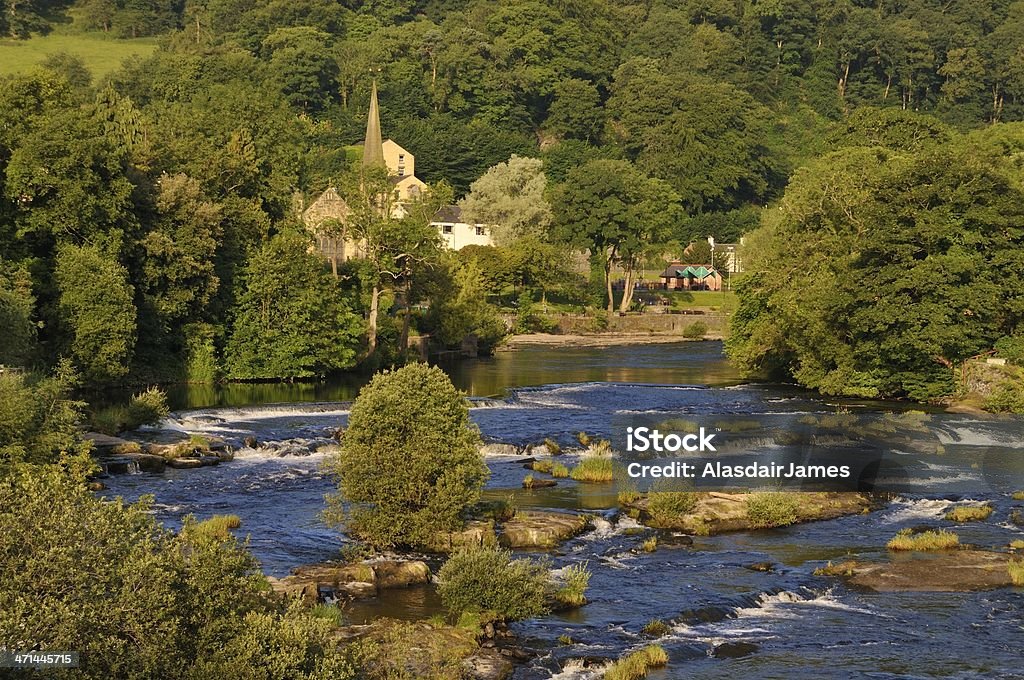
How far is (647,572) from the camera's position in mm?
38250

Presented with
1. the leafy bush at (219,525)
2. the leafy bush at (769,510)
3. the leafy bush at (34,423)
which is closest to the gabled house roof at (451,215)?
the leafy bush at (34,423)

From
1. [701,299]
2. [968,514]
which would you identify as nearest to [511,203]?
[701,299]

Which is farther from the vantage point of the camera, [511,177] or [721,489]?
[511,177]

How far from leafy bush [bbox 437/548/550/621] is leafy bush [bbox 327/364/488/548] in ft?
19.9

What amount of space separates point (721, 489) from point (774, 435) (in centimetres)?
1237

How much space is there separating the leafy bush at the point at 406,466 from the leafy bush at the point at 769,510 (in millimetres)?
9983

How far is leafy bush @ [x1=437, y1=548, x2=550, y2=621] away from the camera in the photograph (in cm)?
3297

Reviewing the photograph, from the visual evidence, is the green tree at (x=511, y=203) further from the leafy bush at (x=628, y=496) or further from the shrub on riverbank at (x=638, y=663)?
the shrub on riverbank at (x=638, y=663)

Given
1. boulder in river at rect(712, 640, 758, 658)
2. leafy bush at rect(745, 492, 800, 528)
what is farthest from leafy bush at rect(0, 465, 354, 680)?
leafy bush at rect(745, 492, 800, 528)

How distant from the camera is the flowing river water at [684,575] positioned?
31391 millimetres

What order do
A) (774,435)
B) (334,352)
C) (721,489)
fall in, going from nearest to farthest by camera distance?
(721,489) < (774,435) < (334,352)

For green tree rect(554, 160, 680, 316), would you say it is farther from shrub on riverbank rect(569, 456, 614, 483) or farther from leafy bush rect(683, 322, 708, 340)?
shrub on riverbank rect(569, 456, 614, 483)

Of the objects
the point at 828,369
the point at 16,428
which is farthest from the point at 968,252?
the point at 16,428

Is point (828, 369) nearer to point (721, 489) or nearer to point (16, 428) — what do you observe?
point (721, 489)
